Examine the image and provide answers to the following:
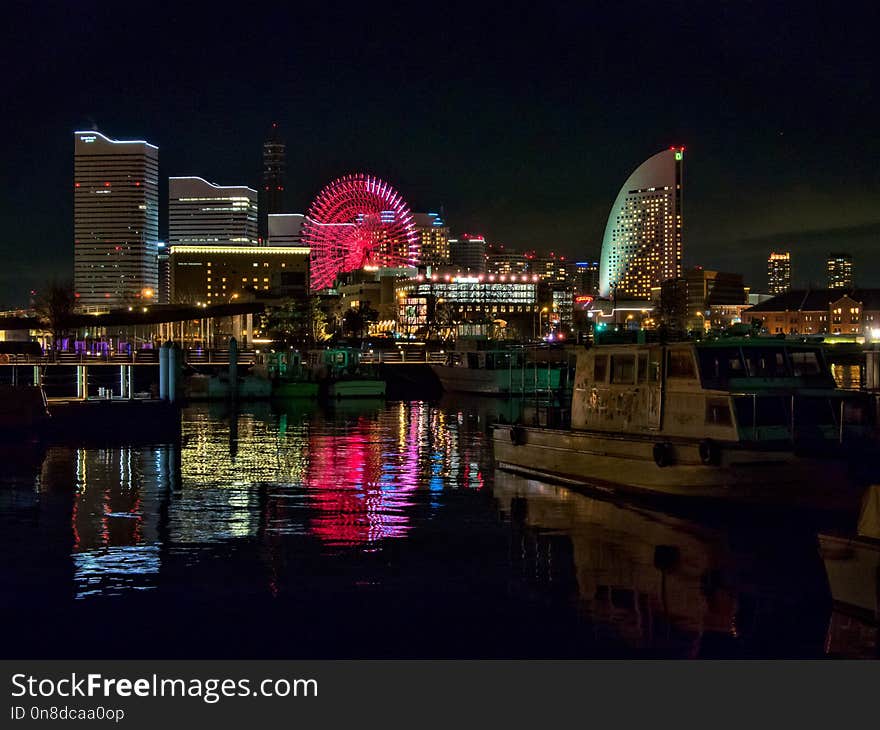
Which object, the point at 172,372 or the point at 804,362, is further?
the point at 172,372

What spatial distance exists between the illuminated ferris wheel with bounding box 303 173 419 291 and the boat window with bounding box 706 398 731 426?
369 ft

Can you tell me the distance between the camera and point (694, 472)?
2322 centimetres

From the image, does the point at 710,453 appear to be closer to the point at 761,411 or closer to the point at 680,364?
the point at 761,411

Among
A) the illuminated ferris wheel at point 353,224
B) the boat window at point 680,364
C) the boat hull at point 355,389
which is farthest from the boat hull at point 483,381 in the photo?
the boat window at point 680,364

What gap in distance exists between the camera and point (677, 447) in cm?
2400

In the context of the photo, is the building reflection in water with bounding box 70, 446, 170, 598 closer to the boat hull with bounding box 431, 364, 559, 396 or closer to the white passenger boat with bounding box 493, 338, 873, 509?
the white passenger boat with bounding box 493, 338, 873, 509

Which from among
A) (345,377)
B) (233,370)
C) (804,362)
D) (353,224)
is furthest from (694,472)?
(353,224)

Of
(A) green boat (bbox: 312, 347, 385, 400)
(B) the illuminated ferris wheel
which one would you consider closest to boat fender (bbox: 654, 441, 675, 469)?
(A) green boat (bbox: 312, 347, 385, 400)

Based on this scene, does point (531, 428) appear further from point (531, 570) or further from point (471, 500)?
point (531, 570)

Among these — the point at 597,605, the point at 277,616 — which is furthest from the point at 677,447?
the point at 277,616

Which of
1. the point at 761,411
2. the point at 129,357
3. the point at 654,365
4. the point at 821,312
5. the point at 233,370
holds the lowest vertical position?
the point at 233,370

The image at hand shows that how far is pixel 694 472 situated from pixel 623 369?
4.39 meters

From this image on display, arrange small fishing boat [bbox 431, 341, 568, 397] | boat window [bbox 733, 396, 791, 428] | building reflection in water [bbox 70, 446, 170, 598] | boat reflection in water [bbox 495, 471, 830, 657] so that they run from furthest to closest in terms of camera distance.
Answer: small fishing boat [bbox 431, 341, 568, 397] < boat window [bbox 733, 396, 791, 428] < building reflection in water [bbox 70, 446, 170, 598] < boat reflection in water [bbox 495, 471, 830, 657]

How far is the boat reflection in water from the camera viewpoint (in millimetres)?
13750
